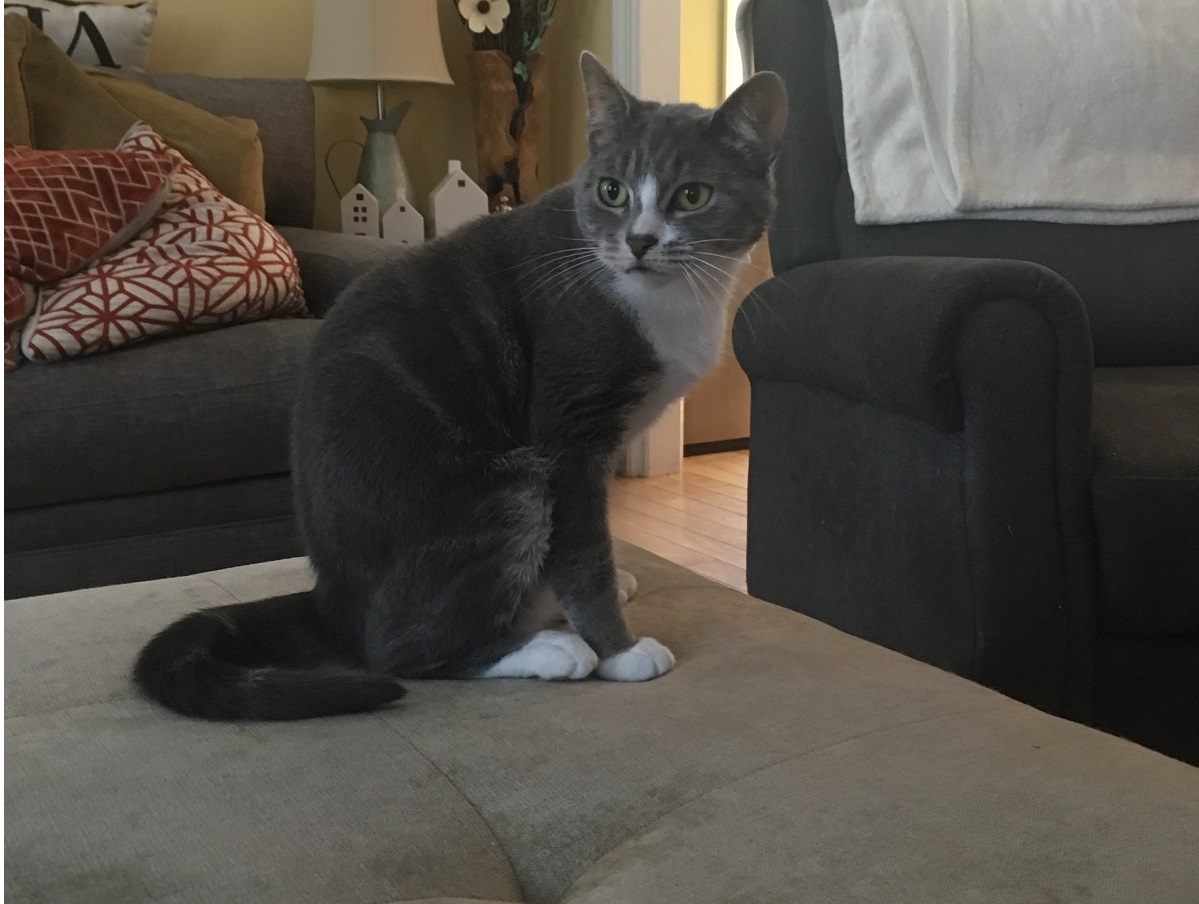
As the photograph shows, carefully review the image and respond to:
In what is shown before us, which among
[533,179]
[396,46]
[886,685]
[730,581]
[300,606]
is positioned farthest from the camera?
[533,179]

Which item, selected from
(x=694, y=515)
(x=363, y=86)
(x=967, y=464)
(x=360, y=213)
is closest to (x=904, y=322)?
(x=967, y=464)

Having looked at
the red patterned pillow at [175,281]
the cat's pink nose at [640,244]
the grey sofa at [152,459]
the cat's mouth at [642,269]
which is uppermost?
the cat's pink nose at [640,244]

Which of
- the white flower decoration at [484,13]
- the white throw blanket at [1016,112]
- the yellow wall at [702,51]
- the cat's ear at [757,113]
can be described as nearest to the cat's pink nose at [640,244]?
the cat's ear at [757,113]

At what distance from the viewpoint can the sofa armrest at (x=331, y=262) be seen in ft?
7.22

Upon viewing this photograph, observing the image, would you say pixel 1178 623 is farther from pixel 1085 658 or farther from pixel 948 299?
pixel 948 299

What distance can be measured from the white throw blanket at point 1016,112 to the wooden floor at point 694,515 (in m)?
0.92

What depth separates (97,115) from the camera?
2199 mm

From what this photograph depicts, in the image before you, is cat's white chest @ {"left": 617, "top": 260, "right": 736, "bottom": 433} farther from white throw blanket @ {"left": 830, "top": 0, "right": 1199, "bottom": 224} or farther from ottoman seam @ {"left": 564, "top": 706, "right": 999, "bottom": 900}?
white throw blanket @ {"left": 830, "top": 0, "right": 1199, "bottom": 224}

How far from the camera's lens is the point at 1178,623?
1.29m

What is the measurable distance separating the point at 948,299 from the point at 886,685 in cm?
51

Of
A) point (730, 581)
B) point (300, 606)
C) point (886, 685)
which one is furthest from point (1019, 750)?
point (730, 581)

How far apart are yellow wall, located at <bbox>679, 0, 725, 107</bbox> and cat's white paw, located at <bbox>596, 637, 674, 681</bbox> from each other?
2.59 m

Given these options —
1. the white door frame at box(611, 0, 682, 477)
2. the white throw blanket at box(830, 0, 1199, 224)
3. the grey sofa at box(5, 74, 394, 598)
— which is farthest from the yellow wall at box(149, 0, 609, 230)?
the white throw blanket at box(830, 0, 1199, 224)

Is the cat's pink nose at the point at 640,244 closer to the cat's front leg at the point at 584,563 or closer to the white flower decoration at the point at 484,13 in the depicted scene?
the cat's front leg at the point at 584,563
